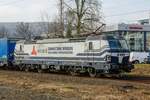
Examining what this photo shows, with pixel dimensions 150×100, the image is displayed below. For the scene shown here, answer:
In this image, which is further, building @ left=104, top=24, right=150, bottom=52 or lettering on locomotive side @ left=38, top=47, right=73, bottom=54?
building @ left=104, top=24, right=150, bottom=52

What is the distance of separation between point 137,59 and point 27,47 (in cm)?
2628

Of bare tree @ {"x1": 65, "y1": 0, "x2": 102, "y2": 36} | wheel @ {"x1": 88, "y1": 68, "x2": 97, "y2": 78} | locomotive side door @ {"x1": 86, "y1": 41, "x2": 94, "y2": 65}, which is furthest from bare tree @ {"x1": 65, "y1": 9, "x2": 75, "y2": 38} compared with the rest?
locomotive side door @ {"x1": 86, "y1": 41, "x2": 94, "y2": 65}

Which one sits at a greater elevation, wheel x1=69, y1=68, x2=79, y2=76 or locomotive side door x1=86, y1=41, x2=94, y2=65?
locomotive side door x1=86, y1=41, x2=94, y2=65

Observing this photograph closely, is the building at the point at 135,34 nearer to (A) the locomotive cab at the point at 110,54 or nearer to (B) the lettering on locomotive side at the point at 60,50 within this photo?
(B) the lettering on locomotive side at the point at 60,50

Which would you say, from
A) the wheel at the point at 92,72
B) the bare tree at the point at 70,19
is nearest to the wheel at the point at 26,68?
the wheel at the point at 92,72

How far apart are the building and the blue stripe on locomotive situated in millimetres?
40268

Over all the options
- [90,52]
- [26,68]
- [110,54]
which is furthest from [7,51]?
[110,54]

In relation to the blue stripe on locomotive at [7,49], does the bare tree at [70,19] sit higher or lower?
higher

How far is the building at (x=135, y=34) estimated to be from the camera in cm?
8247

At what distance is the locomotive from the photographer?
97.8 feet

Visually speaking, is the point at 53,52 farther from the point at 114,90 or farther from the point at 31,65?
the point at 114,90

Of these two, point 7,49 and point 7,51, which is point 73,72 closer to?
point 7,51

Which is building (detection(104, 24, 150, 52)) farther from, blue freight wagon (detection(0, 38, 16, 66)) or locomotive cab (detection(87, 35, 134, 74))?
locomotive cab (detection(87, 35, 134, 74))

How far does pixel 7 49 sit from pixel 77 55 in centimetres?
1308
